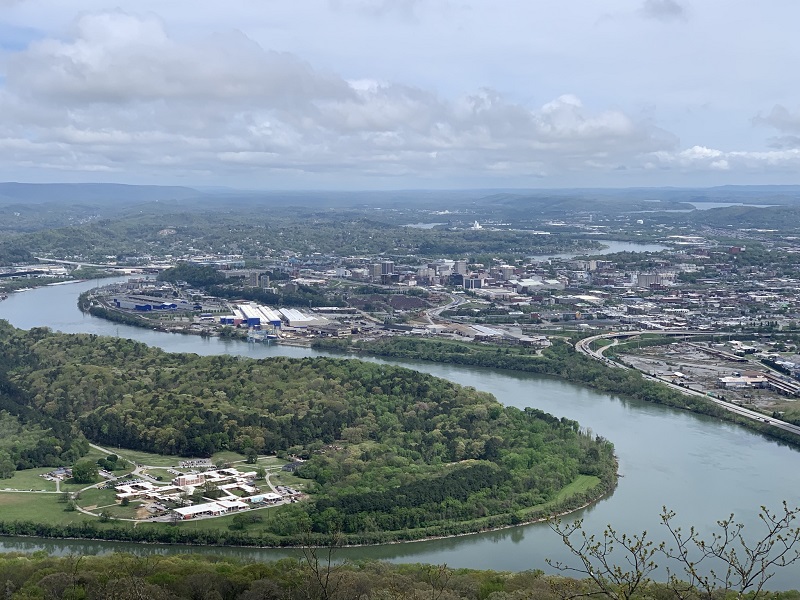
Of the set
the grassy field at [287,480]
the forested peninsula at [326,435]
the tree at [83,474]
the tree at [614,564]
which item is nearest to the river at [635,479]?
the forested peninsula at [326,435]

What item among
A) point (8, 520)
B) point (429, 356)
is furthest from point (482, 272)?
point (8, 520)

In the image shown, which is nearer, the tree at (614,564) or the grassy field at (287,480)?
the tree at (614,564)

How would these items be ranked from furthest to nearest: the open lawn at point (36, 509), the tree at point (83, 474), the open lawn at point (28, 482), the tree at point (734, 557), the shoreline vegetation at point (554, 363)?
1. the shoreline vegetation at point (554, 363)
2. the tree at point (83, 474)
3. the open lawn at point (28, 482)
4. the open lawn at point (36, 509)
5. the tree at point (734, 557)

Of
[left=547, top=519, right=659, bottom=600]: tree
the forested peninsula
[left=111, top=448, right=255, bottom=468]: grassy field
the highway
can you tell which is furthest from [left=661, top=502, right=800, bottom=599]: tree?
[left=111, top=448, right=255, bottom=468]: grassy field

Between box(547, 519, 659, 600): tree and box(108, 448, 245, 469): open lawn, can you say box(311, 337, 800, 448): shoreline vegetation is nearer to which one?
box(547, 519, 659, 600): tree

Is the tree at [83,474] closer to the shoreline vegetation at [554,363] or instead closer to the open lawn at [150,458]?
the open lawn at [150,458]

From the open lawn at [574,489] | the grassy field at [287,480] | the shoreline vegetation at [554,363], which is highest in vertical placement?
the grassy field at [287,480]

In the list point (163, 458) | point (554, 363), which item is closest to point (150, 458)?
point (163, 458)

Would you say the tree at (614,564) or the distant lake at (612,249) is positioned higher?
the tree at (614,564)
